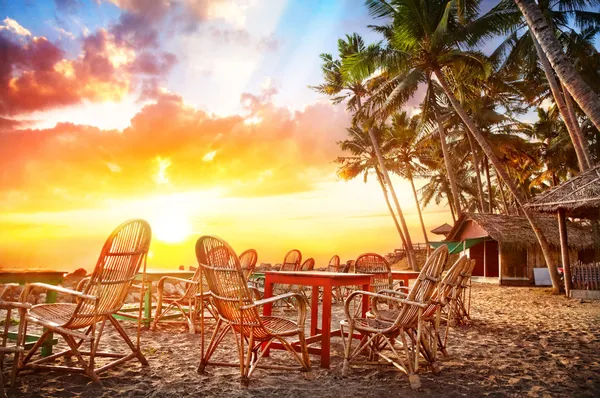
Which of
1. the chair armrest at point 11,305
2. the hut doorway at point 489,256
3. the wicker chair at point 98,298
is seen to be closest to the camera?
the chair armrest at point 11,305

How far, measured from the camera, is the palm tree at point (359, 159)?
2478 centimetres

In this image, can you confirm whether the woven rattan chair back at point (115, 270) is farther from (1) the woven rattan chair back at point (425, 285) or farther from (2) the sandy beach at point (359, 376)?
(1) the woven rattan chair back at point (425, 285)

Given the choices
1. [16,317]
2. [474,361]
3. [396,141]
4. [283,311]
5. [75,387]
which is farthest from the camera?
[396,141]

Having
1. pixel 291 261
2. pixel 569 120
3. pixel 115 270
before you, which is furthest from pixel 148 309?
pixel 569 120

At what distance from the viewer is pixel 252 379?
325 centimetres

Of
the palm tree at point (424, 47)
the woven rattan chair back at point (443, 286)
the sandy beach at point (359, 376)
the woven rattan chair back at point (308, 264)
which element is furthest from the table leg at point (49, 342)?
the palm tree at point (424, 47)

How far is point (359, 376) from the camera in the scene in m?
3.41

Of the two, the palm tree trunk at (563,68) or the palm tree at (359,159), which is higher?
the palm tree at (359,159)

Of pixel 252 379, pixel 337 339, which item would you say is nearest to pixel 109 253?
pixel 252 379

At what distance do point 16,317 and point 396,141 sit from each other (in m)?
21.9

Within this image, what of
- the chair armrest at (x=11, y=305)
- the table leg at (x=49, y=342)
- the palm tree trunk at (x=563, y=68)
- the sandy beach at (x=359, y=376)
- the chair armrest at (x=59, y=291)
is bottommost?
the sandy beach at (x=359, y=376)

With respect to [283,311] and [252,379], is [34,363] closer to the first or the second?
[252,379]

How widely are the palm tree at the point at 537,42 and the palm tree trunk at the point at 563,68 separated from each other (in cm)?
636

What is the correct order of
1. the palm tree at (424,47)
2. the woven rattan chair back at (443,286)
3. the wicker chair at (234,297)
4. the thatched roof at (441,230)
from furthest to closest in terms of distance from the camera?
the thatched roof at (441,230)
the palm tree at (424,47)
the woven rattan chair back at (443,286)
the wicker chair at (234,297)
